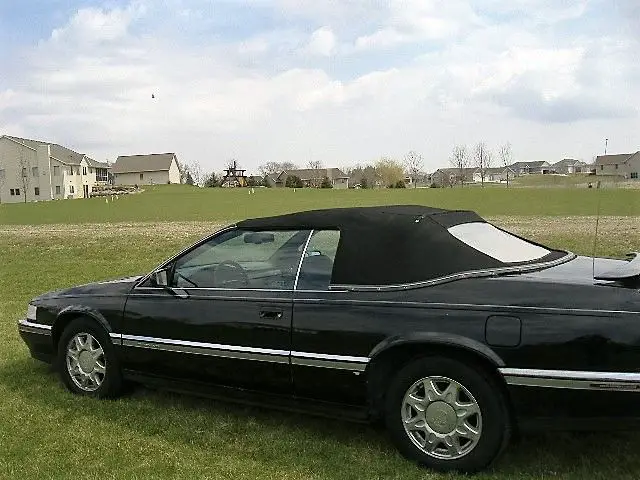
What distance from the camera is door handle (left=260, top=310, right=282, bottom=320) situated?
4.05m

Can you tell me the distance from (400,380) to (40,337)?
335 cm

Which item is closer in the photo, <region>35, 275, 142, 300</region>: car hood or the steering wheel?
the steering wheel

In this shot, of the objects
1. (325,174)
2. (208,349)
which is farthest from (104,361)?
(325,174)

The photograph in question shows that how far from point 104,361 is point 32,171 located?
91.3 metres

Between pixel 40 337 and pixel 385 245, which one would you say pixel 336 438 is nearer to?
pixel 385 245

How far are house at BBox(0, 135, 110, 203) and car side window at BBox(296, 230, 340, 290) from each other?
89775 mm

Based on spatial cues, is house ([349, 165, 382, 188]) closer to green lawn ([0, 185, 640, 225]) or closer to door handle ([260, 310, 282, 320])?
green lawn ([0, 185, 640, 225])

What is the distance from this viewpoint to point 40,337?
5.41 metres

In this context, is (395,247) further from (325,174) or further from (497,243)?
(325,174)

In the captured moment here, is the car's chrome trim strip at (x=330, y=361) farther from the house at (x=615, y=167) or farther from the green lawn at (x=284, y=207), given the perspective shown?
the green lawn at (x=284, y=207)

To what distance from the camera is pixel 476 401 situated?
3479mm

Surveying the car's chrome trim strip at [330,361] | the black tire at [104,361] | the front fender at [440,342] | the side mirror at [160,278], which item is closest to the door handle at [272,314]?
the car's chrome trim strip at [330,361]

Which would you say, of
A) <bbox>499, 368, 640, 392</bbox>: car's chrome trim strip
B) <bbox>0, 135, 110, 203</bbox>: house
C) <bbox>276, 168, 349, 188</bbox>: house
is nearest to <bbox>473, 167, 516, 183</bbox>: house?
<bbox>276, 168, 349, 188</bbox>: house

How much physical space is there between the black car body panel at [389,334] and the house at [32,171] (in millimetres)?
89059
